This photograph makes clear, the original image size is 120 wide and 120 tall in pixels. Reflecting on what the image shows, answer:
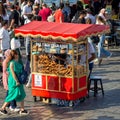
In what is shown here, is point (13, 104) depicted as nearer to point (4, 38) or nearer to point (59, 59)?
point (59, 59)

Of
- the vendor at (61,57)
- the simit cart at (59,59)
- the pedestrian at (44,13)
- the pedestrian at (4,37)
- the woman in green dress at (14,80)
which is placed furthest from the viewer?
the pedestrian at (44,13)

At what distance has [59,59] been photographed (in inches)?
474

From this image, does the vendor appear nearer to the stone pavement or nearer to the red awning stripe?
the red awning stripe

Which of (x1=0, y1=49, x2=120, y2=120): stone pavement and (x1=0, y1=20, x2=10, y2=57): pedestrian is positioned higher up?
(x1=0, y1=20, x2=10, y2=57): pedestrian

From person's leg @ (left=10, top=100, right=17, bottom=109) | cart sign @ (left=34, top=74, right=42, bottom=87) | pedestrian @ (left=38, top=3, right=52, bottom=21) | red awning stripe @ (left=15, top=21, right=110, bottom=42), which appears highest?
red awning stripe @ (left=15, top=21, right=110, bottom=42)

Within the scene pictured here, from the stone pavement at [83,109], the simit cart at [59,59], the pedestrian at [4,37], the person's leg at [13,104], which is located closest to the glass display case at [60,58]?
the simit cart at [59,59]

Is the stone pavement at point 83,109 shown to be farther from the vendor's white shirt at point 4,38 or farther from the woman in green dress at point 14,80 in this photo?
the vendor's white shirt at point 4,38

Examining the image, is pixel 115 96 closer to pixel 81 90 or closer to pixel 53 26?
pixel 81 90

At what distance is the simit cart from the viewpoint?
1182cm

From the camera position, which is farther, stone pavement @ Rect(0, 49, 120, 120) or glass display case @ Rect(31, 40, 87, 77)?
glass display case @ Rect(31, 40, 87, 77)

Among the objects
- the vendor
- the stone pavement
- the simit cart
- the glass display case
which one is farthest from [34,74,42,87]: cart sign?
the vendor

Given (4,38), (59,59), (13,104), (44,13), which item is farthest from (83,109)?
(44,13)

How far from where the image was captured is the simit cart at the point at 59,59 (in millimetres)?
11820

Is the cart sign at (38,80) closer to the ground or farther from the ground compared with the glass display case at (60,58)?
closer to the ground
